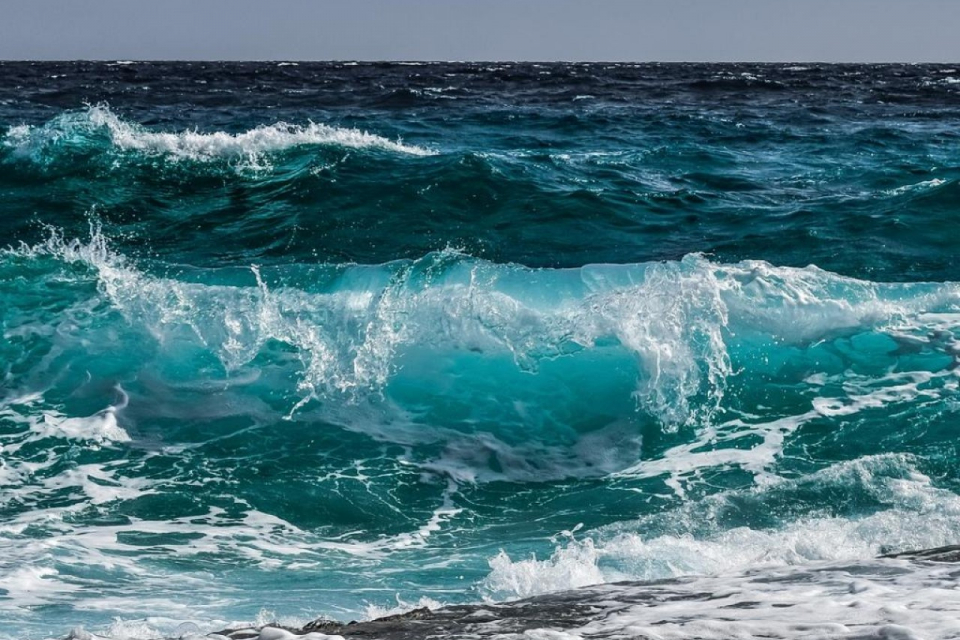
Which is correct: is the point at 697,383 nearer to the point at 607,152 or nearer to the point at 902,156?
the point at 607,152

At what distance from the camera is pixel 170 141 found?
1648 centimetres

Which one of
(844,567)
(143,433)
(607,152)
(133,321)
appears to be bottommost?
(844,567)

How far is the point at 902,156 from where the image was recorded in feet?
57.3

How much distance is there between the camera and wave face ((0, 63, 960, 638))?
527 cm

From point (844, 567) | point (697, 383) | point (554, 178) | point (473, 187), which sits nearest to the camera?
point (844, 567)

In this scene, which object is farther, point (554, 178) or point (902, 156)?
point (902, 156)

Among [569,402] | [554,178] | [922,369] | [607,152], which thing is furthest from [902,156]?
[569,402]

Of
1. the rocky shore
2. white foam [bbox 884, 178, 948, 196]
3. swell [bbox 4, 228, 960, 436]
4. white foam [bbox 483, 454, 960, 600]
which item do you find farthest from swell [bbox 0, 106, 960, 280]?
the rocky shore

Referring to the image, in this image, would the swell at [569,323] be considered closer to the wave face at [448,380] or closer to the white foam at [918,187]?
the wave face at [448,380]

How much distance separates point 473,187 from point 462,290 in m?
4.61

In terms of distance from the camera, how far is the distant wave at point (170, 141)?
1573 cm

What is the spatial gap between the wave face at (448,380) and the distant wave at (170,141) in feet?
0.80

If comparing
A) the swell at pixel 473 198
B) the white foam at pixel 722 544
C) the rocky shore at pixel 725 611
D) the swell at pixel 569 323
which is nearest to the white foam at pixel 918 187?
the swell at pixel 473 198

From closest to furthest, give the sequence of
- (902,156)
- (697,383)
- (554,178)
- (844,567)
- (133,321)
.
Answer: (844,567), (697,383), (133,321), (554,178), (902,156)
